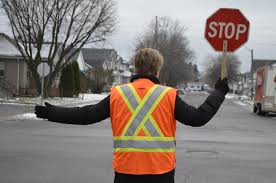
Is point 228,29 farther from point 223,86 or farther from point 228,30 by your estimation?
point 223,86

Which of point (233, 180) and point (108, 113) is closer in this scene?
point (108, 113)

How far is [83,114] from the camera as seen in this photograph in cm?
405

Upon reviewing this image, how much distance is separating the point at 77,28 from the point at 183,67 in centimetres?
5949

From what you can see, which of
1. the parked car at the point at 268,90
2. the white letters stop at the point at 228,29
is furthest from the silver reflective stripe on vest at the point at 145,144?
the parked car at the point at 268,90

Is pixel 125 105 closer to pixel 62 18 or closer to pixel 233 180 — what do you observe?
pixel 233 180

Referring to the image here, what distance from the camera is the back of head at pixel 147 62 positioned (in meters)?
4.04

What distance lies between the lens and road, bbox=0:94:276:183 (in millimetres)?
8562

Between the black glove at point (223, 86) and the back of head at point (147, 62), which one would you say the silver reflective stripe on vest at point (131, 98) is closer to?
the back of head at point (147, 62)

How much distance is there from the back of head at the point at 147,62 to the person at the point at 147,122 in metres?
0.06

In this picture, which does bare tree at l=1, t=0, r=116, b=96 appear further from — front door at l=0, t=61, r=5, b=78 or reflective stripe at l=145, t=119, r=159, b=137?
reflective stripe at l=145, t=119, r=159, b=137

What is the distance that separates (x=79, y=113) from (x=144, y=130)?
1.94 feet

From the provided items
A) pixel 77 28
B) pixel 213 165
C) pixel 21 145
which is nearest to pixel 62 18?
pixel 77 28

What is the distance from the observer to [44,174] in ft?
28.3

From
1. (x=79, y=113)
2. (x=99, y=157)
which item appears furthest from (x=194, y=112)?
(x=99, y=157)
